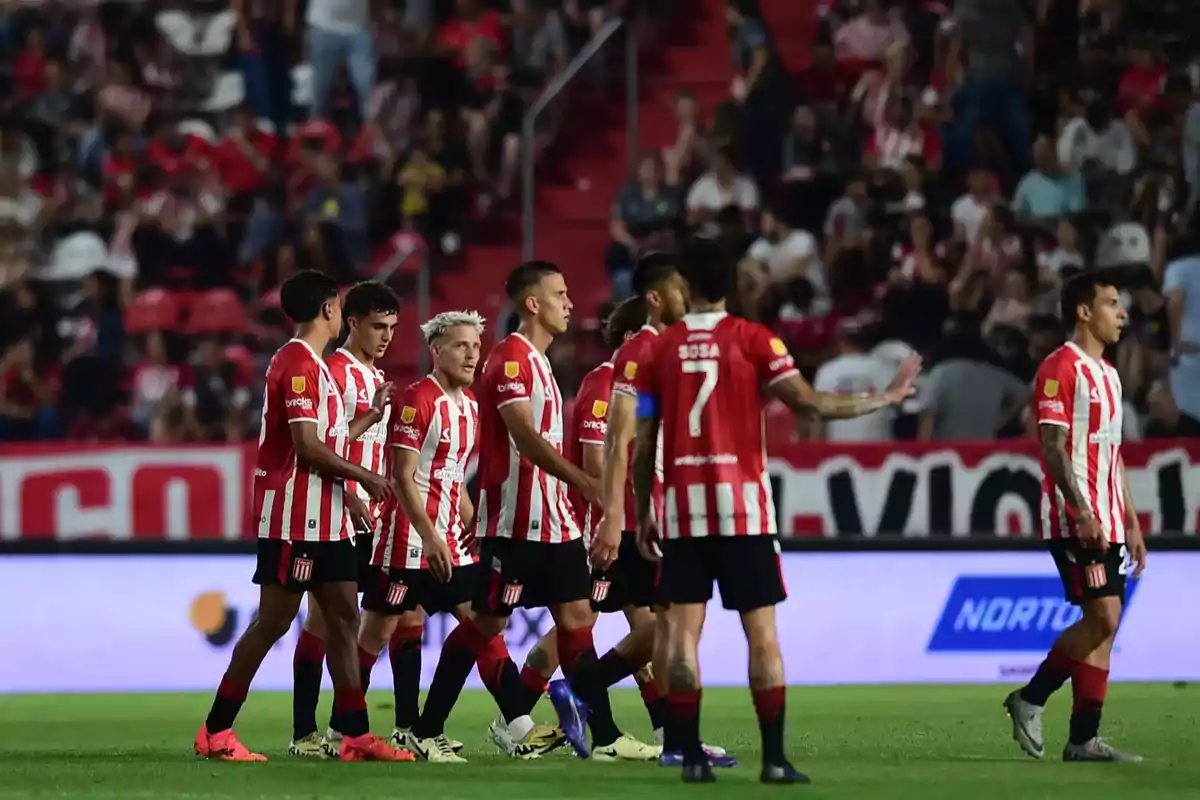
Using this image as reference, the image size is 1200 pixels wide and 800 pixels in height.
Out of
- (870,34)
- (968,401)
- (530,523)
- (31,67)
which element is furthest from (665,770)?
(31,67)

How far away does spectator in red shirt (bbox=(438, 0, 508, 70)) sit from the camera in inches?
906

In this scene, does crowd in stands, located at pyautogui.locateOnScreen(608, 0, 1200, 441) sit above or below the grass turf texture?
above

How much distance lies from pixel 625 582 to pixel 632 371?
5.88 feet

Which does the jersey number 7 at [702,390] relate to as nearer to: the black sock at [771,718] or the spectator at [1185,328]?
the black sock at [771,718]

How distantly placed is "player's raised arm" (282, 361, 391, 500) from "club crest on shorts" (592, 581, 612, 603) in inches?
51.5

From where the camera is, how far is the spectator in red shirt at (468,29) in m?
23.0

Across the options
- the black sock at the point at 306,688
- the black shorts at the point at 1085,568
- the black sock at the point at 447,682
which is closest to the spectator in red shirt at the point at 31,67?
the black sock at the point at 306,688

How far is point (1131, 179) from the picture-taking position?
19.8 metres

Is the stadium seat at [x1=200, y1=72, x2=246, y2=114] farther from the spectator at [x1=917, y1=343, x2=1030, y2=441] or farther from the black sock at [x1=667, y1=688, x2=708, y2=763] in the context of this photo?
the black sock at [x1=667, y1=688, x2=708, y2=763]

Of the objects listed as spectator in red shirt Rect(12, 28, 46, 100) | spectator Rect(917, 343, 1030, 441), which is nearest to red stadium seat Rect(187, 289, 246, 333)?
spectator in red shirt Rect(12, 28, 46, 100)

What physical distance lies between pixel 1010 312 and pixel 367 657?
8.95 m

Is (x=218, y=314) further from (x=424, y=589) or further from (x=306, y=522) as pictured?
(x=306, y=522)

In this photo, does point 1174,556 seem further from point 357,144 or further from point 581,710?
point 357,144

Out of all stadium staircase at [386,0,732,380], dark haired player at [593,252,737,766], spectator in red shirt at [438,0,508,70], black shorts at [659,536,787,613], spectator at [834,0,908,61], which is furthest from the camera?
spectator in red shirt at [438,0,508,70]
